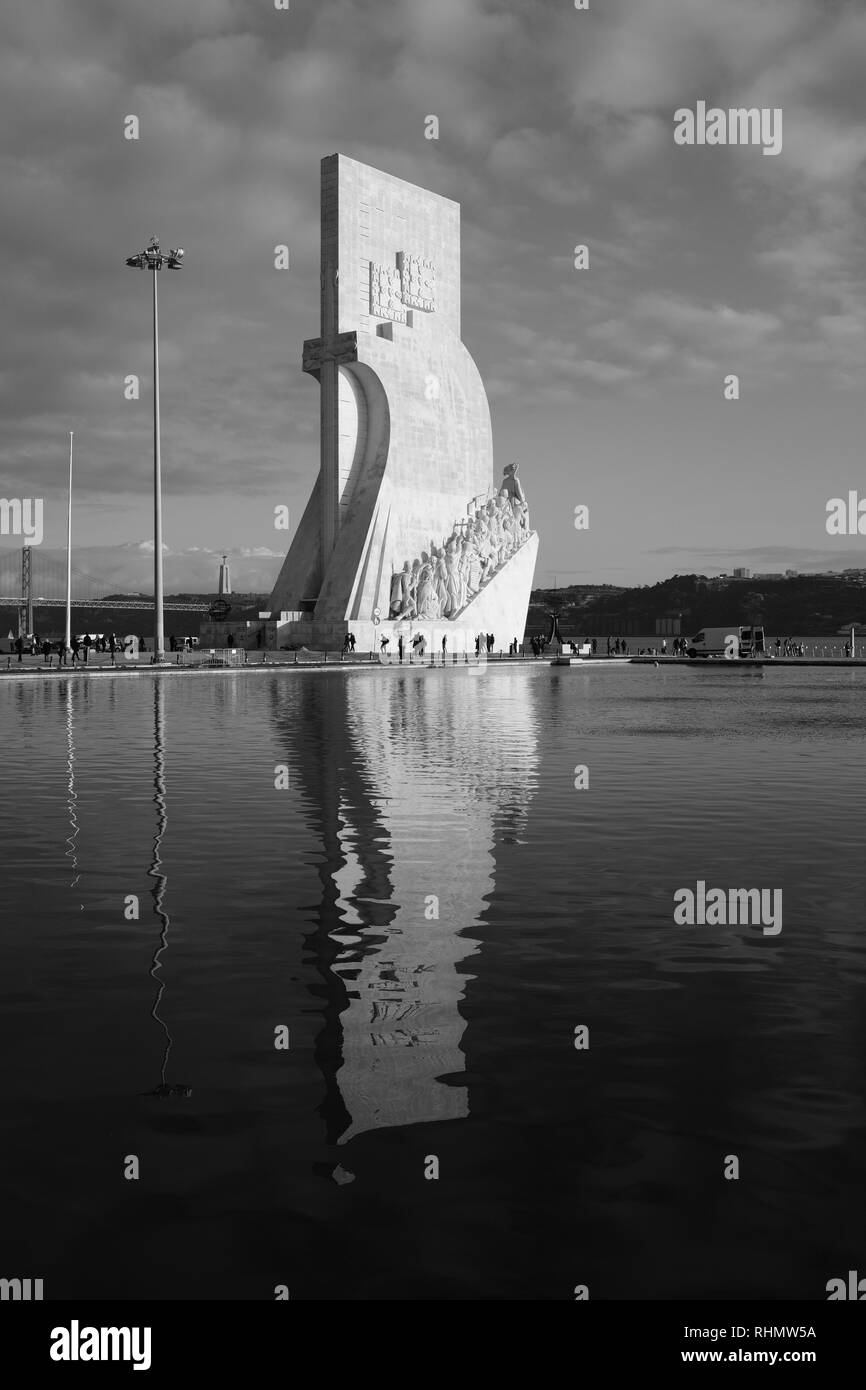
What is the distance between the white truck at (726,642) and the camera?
191ft

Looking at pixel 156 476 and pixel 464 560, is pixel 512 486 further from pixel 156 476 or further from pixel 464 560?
pixel 156 476

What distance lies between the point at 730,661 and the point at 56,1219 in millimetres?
49275

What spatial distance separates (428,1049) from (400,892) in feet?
8.23

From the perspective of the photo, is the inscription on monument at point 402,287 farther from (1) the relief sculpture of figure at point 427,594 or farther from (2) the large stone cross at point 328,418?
(1) the relief sculpture of figure at point 427,594

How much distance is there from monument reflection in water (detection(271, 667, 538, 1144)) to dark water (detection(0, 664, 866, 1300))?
2cm

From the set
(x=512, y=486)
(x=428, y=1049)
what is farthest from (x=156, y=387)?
(x=428, y=1049)

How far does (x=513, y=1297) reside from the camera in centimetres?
268

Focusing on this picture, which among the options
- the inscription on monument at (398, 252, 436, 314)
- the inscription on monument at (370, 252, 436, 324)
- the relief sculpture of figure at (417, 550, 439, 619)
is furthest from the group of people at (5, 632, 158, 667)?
the inscription on monument at (398, 252, 436, 314)

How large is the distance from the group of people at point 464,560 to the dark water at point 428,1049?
39.5 meters

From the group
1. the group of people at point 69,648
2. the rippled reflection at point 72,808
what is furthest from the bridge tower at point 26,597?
the rippled reflection at point 72,808

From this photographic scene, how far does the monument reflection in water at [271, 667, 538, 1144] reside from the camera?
385 cm
